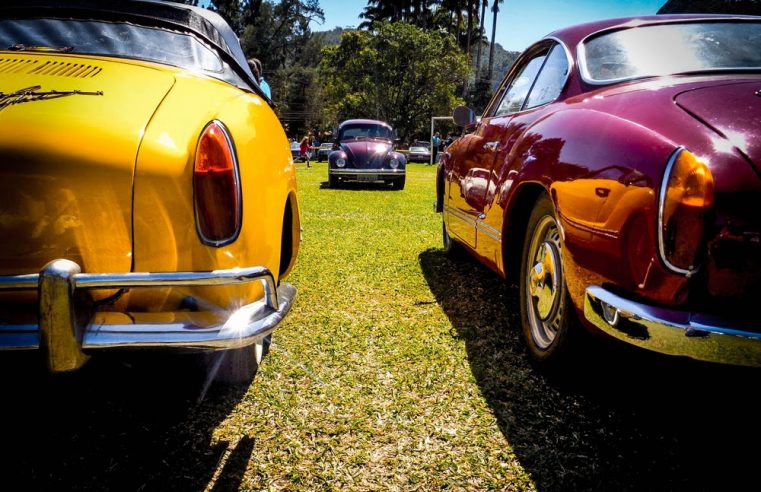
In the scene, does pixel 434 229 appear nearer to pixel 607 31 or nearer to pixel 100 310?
pixel 607 31

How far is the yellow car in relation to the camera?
56.8 inches

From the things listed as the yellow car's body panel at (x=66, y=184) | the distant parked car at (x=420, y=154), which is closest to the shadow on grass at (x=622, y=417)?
the yellow car's body panel at (x=66, y=184)

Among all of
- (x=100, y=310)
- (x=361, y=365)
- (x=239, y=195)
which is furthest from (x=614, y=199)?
(x=100, y=310)

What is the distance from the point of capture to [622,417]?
80.2 inches

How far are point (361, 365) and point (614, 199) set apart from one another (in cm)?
138

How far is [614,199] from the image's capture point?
1.64 metres

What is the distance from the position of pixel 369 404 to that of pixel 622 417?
101 centimetres

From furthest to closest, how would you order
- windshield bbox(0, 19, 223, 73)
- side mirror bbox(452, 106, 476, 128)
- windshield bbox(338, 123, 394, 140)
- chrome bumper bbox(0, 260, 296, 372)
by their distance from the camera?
1. windshield bbox(338, 123, 394, 140)
2. side mirror bbox(452, 106, 476, 128)
3. windshield bbox(0, 19, 223, 73)
4. chrome bumper bbox(0, 260, 296, 372)

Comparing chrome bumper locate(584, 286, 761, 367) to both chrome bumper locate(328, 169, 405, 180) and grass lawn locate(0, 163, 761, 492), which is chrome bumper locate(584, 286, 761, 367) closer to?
grass lawn locate(0, 163, 761, 492)

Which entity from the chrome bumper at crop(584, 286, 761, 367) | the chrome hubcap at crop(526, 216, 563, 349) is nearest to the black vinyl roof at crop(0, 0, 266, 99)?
the chrome hubcap at crop(526, 216, 563, 349)

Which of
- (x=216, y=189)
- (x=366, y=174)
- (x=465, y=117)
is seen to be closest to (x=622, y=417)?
(x=216, y=189)

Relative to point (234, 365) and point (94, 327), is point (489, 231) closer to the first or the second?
point (234, 365)

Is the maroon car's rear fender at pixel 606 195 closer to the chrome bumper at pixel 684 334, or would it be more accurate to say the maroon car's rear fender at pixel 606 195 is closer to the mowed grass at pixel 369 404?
the chrome bumper at pixel 684 334

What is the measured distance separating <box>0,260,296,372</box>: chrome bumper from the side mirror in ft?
9.18
